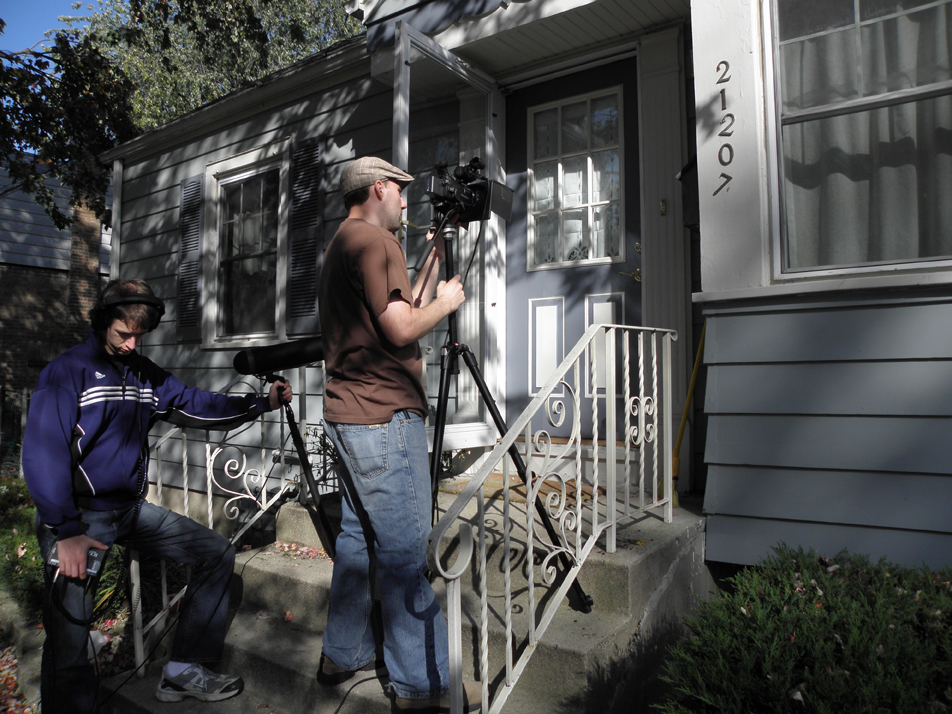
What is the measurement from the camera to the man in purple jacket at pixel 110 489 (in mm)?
2205

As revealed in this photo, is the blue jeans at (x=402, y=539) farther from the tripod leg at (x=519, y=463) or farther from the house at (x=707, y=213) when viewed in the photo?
the house at (x=707, y=213)

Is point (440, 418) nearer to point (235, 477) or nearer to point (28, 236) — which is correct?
point (235, 477)

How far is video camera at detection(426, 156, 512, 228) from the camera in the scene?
2.41 meters

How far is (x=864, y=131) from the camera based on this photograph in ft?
9.04

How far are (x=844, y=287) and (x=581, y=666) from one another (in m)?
1.80

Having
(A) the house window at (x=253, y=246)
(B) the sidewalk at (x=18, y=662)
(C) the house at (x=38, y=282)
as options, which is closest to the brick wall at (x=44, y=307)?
(C) the house at (x=38, y=282)

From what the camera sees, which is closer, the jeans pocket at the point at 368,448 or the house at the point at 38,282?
the jeans pocket at the point at 368,448

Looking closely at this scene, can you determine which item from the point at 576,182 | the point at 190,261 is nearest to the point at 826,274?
the point at 576,182

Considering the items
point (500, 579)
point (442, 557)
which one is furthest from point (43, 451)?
point (500, 579)

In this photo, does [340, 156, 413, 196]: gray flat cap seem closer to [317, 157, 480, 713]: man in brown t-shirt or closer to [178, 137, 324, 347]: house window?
[317, 157, 480, 713]: man in brown t-shirt

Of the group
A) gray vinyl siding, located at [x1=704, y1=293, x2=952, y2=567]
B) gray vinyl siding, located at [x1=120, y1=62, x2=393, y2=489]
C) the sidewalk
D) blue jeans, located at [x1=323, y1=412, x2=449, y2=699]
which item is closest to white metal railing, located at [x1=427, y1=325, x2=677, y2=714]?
blue jeans, located at [x1=323, y1=412, x2=449, y2=699]

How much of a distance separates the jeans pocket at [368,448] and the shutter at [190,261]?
483 centimetres

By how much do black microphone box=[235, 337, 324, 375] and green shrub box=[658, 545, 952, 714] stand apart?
5.36 feet

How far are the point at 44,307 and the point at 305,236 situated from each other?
12.8m
